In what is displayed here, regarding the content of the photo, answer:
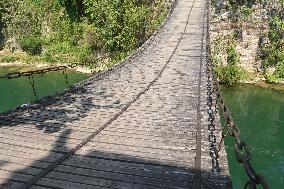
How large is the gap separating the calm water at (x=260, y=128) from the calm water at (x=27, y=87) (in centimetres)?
1687

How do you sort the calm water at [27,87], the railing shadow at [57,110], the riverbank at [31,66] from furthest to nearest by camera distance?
the riverbank at [31,66] → the calm water at [27,87] → the railing shadow at [57,110]

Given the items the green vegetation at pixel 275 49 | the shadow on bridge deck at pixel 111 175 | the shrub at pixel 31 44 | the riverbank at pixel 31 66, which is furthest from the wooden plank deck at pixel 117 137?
the shrub at pixel 31 44

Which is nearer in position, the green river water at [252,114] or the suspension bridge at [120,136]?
the suspension bridge at [120,136]

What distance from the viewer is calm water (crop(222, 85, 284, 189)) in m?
25.8

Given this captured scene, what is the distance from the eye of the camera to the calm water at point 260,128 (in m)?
25.8

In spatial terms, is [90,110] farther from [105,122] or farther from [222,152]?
[222,152]

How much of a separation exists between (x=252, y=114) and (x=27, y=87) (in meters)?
23.8

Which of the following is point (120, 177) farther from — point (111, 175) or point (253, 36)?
point (253, 36)

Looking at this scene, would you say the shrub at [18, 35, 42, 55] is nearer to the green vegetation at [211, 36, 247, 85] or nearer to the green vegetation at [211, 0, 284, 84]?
the green vegetation at [211, 36, 247, 85]

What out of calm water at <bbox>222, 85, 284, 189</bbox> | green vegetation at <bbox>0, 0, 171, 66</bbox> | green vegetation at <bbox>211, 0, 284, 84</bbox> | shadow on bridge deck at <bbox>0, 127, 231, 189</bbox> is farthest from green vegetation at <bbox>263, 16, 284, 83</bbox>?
shadow on bridge deck at <bbox>0, 127, 231, 189</bbox>

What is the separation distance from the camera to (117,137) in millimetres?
11094

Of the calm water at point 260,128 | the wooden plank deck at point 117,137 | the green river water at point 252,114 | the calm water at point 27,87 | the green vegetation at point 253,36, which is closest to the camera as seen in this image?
the wooden plank deck at point 117,137

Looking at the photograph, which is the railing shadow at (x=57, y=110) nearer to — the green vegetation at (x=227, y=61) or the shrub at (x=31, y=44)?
the green vegetation at (x=227, y=61)

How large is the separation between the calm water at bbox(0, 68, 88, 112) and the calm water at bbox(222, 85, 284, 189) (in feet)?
55.3
